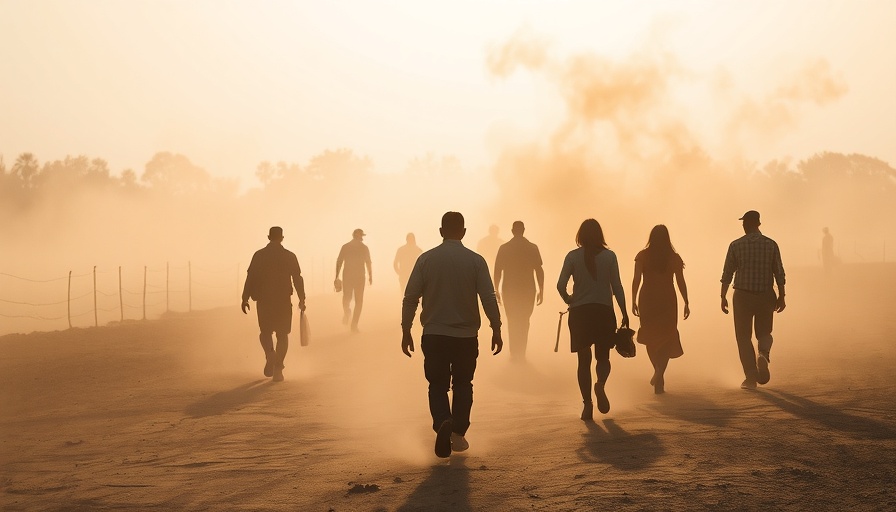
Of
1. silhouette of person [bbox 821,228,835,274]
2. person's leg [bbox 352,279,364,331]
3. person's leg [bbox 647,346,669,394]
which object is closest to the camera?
person's leg [bbox 647,346,669,394]

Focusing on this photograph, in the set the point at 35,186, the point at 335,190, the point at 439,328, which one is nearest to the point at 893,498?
the point at 439,328

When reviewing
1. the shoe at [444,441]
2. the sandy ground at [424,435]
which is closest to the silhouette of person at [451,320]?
the shoe at [444,441]

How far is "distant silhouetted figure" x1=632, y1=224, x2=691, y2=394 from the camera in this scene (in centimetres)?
1205

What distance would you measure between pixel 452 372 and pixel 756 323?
5044mm

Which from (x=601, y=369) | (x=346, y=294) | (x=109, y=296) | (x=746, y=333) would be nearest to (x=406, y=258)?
(x=346, y=294)

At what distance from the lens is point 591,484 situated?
276 inches

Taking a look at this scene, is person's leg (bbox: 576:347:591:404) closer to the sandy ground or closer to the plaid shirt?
the sandy ground

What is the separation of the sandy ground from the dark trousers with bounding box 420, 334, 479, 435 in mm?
377

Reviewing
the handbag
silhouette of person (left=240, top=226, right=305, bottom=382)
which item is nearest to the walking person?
silhouette of person (left=240, top=226, right=305, bottom=382)

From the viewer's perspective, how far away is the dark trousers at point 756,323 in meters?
12.0

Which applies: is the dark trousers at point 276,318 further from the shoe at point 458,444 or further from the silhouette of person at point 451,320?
the shoe at point 458,444

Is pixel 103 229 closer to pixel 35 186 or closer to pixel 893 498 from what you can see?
pixel 35 186

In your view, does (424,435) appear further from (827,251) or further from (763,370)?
(827,251)

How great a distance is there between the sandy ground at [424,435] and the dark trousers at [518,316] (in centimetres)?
43
